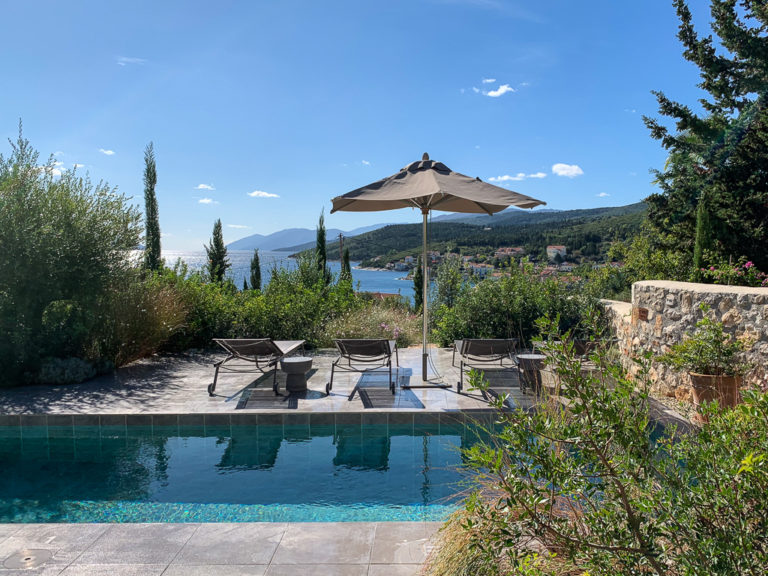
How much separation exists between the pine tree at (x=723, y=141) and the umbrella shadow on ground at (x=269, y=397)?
9.09 metres

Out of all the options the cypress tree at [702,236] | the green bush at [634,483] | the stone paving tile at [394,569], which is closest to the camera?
the green bush at [634,483]

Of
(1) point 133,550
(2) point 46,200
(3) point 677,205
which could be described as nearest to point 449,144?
(3) point 677,205

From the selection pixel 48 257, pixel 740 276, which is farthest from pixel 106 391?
pixel 740 276

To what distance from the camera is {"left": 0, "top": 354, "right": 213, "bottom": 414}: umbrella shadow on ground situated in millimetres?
5695

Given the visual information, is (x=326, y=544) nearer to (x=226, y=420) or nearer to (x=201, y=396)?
(x=226, y=420)

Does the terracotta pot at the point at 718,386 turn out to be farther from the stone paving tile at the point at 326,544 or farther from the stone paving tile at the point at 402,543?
the stone paving tile at the point at 326,544

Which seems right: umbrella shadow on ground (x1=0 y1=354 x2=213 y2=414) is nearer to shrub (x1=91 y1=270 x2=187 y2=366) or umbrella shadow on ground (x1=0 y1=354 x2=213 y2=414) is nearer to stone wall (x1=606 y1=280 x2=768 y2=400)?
shrub (x1=91 y1=270 x2=187 y2=366)

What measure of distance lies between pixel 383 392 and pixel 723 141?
12.4m

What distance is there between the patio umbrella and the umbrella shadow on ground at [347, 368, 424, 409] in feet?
1.53

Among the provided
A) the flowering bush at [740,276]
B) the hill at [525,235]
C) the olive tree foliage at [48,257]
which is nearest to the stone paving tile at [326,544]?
the olive tree foliage at [48,257]

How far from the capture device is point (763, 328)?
16.1 ft

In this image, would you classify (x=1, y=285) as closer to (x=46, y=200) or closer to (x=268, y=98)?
(x=46, y=200)

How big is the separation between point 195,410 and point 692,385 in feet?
16.5

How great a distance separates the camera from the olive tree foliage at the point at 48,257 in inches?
261
